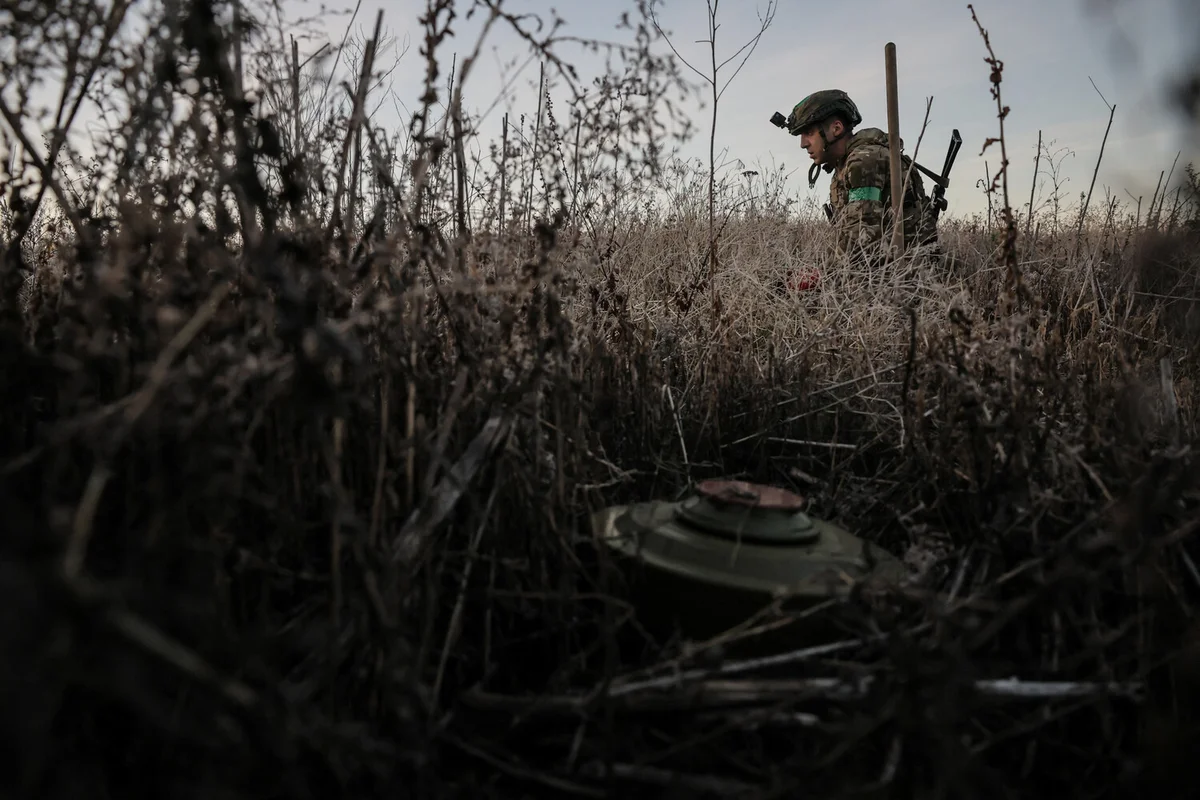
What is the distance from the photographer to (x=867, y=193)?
18.9 ft

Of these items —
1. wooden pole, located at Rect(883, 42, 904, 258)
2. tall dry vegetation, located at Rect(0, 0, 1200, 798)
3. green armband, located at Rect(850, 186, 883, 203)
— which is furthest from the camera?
green armband, located at Rect(850, 186, 883, 203)

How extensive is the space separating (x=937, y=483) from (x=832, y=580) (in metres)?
1.04

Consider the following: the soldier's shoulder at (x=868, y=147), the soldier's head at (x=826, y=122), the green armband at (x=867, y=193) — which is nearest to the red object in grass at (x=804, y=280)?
the green armband at (x=867, y=193)

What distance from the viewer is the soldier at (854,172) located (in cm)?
550

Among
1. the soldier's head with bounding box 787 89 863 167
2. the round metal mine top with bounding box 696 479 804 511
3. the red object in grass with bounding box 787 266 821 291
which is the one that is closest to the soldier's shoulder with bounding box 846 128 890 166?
the soldier's head with bounding box 787 89 863 167

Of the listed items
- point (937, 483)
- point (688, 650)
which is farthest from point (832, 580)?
point (937, 483)

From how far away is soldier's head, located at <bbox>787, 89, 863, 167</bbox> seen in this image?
6.19 meters

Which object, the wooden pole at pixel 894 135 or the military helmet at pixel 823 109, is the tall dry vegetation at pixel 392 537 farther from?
the military helmet at pixel 823 109

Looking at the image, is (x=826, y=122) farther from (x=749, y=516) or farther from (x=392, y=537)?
(x=392, y=537)

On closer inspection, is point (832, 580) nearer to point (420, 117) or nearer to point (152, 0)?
point (420, 117)

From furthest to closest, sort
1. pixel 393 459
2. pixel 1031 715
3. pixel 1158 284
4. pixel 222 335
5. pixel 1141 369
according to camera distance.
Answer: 1. pixel 1158 284
2. pixel 1141 369
3. pixel 393 459
4. pixel 1031 715
5. pixel 222 335

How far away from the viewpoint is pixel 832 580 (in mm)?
1417

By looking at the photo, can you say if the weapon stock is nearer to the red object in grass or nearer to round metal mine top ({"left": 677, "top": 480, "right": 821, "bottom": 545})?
the red object in grass

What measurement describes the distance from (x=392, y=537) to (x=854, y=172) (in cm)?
533
